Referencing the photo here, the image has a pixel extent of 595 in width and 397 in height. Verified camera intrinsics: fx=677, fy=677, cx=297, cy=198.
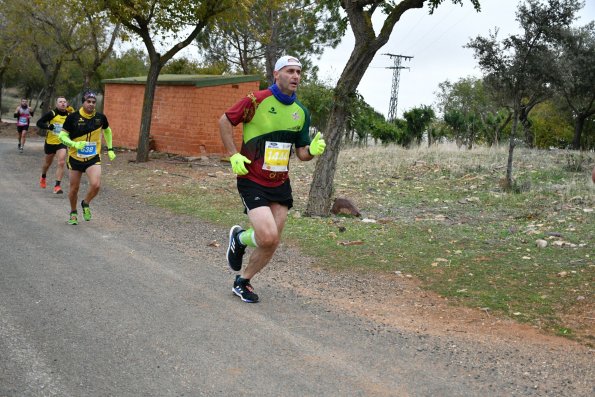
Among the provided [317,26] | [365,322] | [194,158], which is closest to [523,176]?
[194,158]

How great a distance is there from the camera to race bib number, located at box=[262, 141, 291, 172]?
19.9 feet

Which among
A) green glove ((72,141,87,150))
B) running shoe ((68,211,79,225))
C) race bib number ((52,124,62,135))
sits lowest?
running shoe ((68,211,79,225))

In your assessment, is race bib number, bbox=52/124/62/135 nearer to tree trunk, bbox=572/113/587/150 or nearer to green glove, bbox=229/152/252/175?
green glove, bbox=229/152/252/175

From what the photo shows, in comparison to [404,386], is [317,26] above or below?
above

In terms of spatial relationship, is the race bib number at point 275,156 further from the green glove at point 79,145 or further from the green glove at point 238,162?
the green glove at point 79,145

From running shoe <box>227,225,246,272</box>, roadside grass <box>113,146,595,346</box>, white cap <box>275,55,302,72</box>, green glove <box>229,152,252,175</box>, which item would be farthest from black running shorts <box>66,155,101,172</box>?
white cap <box>275,55,302,72</box>

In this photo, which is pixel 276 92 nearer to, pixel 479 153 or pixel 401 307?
pixel 401 307

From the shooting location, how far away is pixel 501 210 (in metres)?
13.0

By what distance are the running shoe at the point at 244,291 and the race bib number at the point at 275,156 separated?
3.62 feet

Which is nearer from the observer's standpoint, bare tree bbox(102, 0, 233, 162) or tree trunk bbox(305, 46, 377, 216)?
tree trunk bbox(305, 46, 377, 216)

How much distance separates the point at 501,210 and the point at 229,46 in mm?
34257

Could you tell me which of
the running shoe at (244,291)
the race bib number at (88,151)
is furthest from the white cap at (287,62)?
the race bib number at (88,151)

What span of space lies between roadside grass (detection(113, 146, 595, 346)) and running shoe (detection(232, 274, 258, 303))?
7.11 feet

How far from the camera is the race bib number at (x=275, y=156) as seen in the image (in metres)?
6.05
